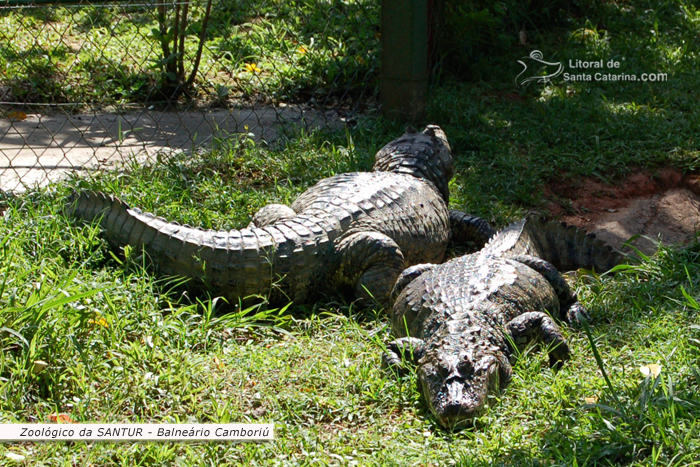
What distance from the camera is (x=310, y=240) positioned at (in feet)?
13.7

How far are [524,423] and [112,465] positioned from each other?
1680 mm

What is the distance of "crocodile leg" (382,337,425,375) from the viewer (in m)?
3.36

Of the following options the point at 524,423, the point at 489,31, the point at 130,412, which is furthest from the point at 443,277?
the point at 489,31

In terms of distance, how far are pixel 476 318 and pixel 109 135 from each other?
3861 millimetres

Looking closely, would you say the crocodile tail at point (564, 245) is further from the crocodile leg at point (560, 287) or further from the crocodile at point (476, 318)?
the crocodile leg at point (560, 287)

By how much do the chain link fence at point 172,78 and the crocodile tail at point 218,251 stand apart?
4.93 ft

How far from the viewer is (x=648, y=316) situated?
3775 millimetres

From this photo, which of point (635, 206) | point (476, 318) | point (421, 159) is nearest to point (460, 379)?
point (476, 318)

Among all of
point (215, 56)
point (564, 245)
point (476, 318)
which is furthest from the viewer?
point (215, 56)

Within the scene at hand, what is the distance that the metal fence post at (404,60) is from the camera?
20.5 feet

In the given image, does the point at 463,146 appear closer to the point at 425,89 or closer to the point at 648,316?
the point at 425,89

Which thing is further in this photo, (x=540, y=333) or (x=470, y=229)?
(x=470, y=229)

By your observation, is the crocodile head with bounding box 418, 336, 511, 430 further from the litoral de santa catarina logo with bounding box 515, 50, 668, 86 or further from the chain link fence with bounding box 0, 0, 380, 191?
the litoral de santa catarina logo with bounding box 515, 50, 668, 86

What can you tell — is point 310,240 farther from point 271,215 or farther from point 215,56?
point 215,56
